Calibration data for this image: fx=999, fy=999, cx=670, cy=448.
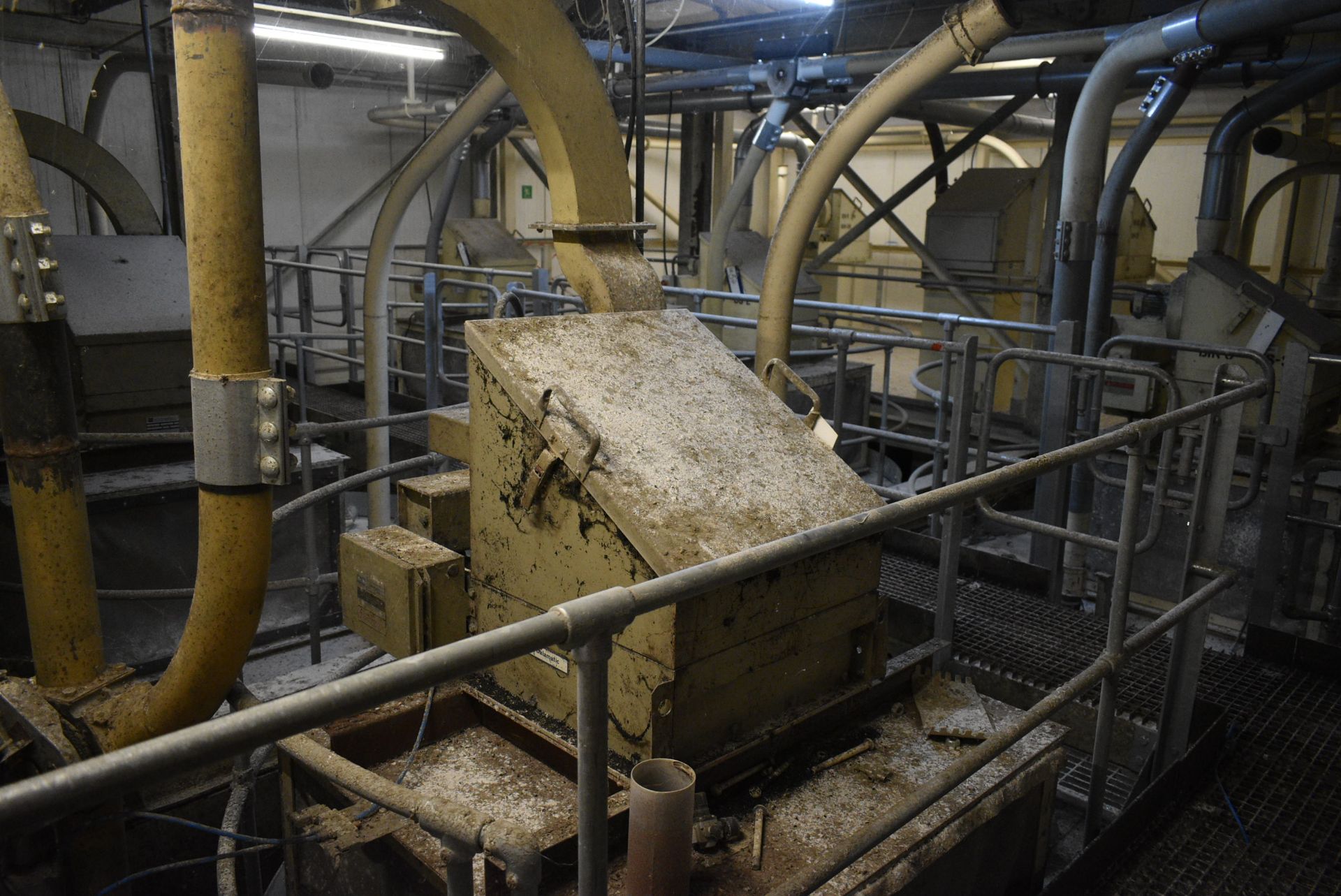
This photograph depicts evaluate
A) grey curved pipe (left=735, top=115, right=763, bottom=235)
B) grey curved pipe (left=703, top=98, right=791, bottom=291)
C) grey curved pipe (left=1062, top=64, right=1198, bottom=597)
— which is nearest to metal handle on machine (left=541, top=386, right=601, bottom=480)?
grey curved pipe (left=1062, top=64, right=1198, bottom=597)

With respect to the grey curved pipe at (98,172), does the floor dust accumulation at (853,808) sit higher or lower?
lower

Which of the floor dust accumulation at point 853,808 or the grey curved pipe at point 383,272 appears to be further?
the grey curved pipe at point 383,272

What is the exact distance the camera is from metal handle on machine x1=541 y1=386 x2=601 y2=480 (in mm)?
2154

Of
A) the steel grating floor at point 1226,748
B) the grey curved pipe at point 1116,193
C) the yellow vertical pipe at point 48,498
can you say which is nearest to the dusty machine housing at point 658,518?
the steel grating floor at point 1226,748

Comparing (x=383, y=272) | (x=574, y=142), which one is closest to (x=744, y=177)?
(x=383, y=272)

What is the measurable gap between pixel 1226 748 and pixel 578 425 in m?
2.36

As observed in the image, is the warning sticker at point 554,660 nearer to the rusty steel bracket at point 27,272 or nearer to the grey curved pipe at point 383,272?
the rusty steel bracket at point 27,272

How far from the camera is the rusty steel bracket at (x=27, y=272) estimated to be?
100 inches

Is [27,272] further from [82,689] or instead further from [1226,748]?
[1226,748]

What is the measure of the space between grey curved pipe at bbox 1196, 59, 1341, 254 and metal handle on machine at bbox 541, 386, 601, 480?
567 centimetres

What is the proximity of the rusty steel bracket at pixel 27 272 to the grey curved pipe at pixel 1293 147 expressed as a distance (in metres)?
7.21

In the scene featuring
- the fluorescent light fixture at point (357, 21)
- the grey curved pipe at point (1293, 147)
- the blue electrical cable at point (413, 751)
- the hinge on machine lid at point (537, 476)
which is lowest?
the blue electrical cable at point (413, 751)

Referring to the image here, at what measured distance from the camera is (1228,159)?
264 inches

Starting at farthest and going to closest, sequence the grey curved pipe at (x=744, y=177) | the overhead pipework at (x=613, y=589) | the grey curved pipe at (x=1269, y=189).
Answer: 1. the grey curved pipe at (x=744, y=177)
2. the grey curved pipe at (x=1269, y=189)
3. the overhead pipework at (x=613, y=589)
